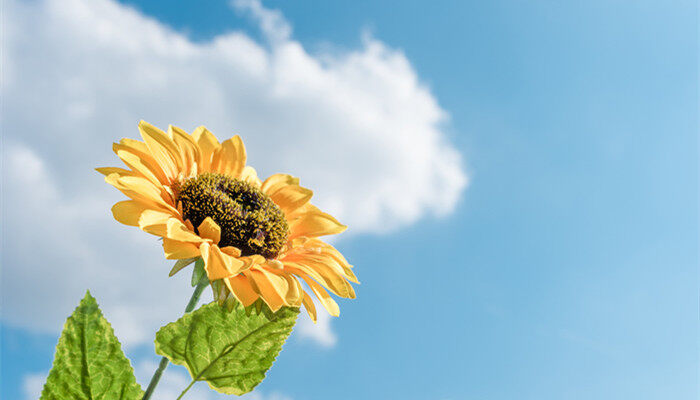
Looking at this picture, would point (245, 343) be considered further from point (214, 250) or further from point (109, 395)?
point (109, 395)

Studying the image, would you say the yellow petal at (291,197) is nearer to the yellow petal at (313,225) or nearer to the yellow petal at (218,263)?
the yellow petal at (313,225)

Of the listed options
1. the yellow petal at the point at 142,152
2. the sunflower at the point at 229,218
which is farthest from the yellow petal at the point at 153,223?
the yellow petal at the point at 142,152

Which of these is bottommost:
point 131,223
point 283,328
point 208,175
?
point 283,328

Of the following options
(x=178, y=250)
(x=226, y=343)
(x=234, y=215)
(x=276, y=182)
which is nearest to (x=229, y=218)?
(x=234, y=215)

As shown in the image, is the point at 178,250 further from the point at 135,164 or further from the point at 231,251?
the point at 135,164

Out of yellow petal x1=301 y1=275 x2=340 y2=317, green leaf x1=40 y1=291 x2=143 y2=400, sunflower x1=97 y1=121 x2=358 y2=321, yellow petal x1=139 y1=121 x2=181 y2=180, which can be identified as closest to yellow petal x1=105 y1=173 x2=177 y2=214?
sunflower x1=97 y1=121 x2=358 y2=321

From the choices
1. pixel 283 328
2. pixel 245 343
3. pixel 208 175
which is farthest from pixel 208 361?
pixel 208 175
